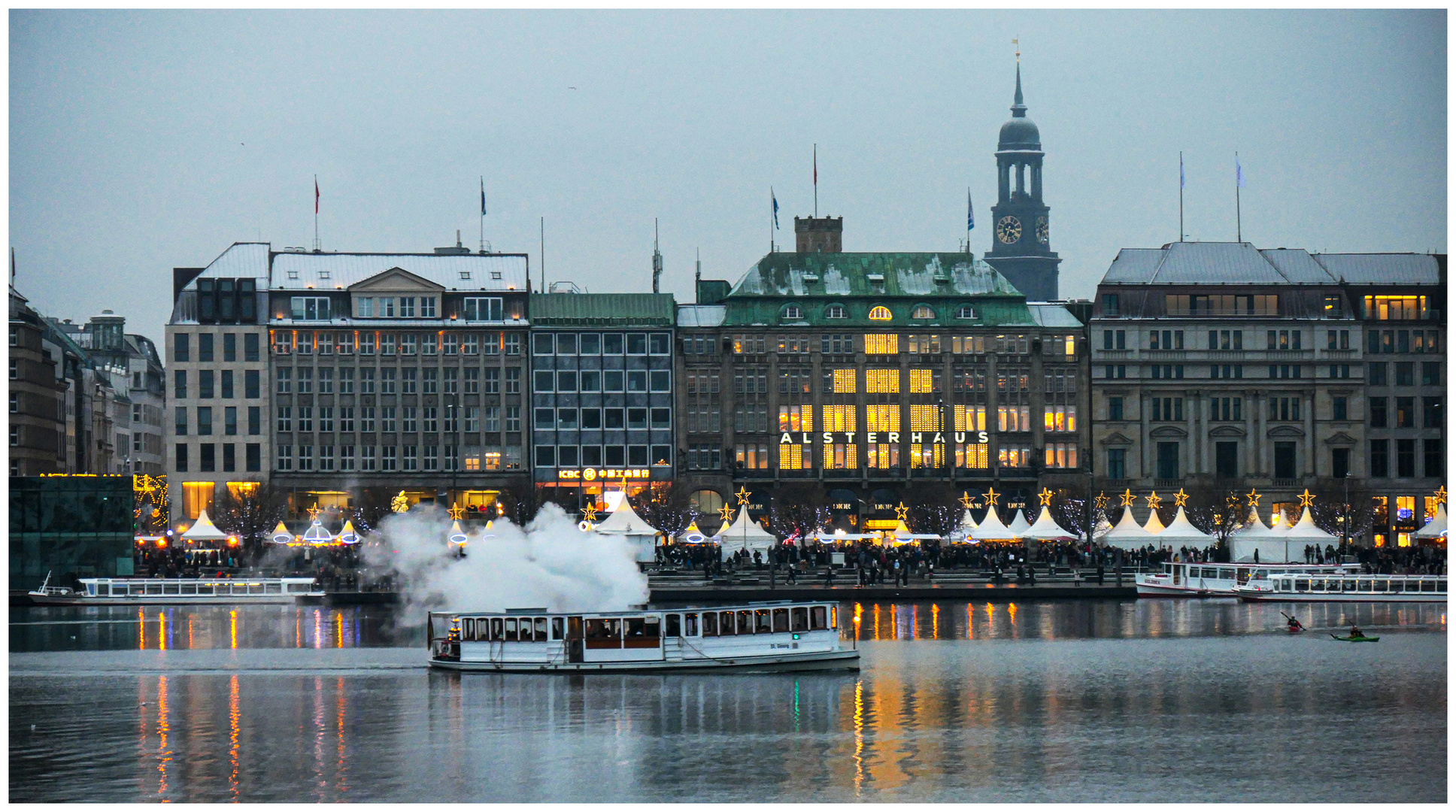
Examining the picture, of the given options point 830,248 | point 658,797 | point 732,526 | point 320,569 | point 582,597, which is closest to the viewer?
point 658,797

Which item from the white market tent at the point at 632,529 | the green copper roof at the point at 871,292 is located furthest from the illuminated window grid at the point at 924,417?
the white market tent at the point at 632,529

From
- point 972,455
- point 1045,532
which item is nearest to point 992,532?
point 1045,532

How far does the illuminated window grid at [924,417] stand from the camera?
602ft

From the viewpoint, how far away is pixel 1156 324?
182000 millimetres

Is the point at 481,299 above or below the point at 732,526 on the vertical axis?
above

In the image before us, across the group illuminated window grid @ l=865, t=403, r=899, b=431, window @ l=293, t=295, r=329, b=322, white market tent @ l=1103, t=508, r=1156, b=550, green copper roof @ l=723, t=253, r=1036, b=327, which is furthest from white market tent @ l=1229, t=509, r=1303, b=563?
window @ l=293, t=295, r=329, b=322

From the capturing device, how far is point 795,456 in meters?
182

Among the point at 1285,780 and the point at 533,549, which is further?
the point at 533,549

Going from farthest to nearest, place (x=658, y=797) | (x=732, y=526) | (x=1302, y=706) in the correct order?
(x=732, y=526), (x=1302, y=706), (x=658, y=797)

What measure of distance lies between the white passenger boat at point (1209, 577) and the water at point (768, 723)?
77.1 feet

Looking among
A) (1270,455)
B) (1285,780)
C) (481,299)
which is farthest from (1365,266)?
(1285,780)

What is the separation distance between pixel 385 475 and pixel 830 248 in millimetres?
44475

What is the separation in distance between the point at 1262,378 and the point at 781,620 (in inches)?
4616

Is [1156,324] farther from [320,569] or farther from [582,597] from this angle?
[582,597]
